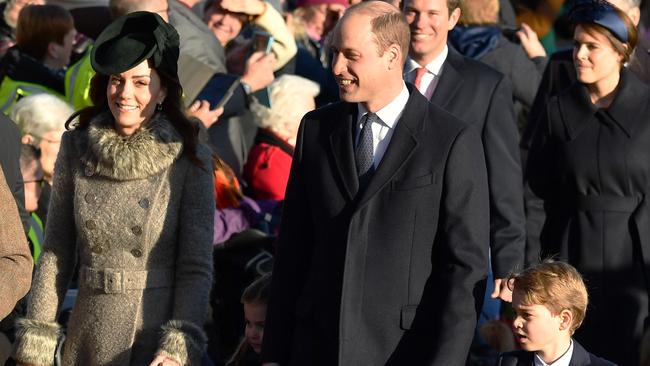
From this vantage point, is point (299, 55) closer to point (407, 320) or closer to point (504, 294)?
point (504, 294)

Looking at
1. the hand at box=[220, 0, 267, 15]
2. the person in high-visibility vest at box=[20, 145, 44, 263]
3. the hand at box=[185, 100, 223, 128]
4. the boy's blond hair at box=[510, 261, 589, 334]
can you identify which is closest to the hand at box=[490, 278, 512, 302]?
the boy's blond hair at box=[510, 261, 589, 334]

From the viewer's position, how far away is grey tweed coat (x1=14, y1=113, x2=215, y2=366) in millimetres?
6082

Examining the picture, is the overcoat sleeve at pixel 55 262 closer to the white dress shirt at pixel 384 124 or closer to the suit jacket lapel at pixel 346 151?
the suit jacket lapel at pixel 346 151

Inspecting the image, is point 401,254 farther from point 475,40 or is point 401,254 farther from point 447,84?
point 475,40

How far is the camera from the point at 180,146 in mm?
6188

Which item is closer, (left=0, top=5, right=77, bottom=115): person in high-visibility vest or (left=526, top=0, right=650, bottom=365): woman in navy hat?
(left=526, top=0, right=650, bottom=365): woman in navy hat

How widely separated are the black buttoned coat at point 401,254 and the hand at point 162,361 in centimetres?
53

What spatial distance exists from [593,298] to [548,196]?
22.8 inches

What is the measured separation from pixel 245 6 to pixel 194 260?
4719 millimetres

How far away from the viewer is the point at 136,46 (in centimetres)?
623

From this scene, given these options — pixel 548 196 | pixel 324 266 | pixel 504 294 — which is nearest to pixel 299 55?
pixel 548 196

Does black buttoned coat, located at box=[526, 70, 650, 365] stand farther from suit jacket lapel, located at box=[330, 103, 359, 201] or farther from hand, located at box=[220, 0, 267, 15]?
hand, located at box=[220, 0, 267, 15]

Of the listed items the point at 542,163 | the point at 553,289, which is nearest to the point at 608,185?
the point at 542,163

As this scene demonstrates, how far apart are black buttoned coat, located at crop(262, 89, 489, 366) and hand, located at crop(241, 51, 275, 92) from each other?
14.2ft
